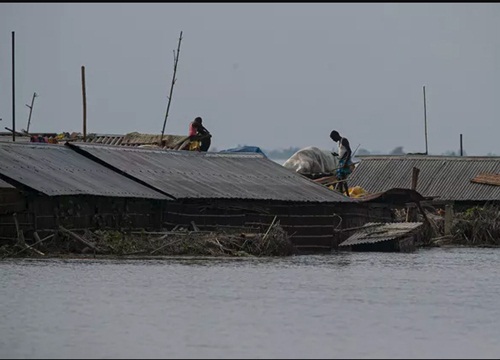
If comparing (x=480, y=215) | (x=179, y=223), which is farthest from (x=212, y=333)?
(x=480, y=215)

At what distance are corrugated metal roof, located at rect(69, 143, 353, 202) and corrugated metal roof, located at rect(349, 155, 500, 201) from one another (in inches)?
311

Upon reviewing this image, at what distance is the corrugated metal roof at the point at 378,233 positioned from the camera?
36125 mm

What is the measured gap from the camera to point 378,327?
19.6m

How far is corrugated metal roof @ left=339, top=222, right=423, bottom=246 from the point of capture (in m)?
36.1

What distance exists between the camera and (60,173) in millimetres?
30953

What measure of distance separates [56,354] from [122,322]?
2581mm

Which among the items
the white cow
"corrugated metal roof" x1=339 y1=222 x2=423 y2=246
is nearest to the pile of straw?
"corrugated metal roof" x1=339 y1=222 x2=423 y2=246

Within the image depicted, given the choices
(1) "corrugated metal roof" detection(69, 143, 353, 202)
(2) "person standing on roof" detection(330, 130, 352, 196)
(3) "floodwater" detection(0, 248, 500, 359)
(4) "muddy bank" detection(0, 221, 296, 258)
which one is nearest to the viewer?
(3) "floodwater" detection(0, 248, 500, 359)

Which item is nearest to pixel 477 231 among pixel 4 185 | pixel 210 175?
pixel 210 175

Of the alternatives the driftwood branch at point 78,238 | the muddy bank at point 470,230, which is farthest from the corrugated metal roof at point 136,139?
the driftwood branch at point 78,238

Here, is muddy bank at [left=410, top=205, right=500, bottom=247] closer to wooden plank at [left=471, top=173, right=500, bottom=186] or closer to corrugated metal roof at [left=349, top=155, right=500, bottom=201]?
corrugated metal roof at [left=349, top=155, right=500, bottom=201]

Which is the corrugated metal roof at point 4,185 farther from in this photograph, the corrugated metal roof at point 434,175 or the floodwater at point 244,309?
the corrugated metal roof at point 434,175

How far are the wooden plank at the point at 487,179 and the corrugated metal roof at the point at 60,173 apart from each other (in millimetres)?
15576

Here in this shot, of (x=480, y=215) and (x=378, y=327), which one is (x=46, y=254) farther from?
(x=480, y=215)
